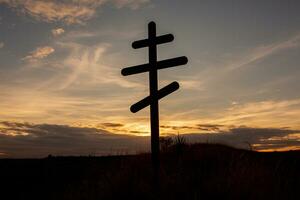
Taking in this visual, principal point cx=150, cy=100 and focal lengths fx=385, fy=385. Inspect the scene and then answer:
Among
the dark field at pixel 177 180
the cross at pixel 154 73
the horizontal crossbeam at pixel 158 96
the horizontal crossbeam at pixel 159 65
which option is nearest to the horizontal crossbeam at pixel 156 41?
the cross at pixel 154 73

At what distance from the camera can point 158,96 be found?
1003 cm

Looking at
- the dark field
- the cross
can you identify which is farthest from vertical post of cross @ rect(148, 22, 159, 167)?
the dark field

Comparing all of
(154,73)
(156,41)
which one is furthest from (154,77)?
(156,41)

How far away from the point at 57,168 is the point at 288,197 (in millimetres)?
10901

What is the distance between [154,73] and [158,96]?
648 mm

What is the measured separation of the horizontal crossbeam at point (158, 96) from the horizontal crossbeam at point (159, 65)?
0.53m

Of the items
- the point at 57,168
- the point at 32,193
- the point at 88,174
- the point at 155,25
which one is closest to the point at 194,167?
the point at 88,174

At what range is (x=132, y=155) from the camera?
1295 cm

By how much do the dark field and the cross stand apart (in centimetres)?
94

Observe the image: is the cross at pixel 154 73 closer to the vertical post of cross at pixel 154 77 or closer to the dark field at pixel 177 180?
the vertical post of cross at pixel 154 77

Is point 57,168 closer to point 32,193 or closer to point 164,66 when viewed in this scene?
point 32,193

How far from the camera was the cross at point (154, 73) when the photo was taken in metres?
9.84

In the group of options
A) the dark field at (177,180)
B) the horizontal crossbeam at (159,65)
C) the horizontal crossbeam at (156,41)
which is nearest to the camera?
the dark field at (177,180)

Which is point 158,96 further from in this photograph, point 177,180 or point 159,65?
point 177,180
